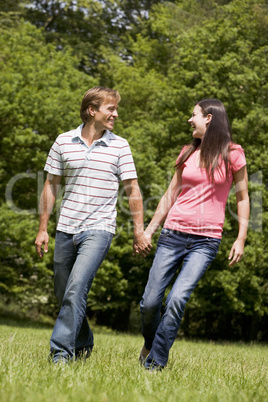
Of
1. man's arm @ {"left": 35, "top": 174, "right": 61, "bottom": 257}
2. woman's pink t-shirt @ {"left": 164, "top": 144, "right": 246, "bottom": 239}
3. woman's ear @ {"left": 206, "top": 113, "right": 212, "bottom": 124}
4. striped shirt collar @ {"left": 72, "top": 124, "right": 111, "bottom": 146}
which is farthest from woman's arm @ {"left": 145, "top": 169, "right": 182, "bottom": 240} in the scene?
man's arm @ {"left": 35, "top": 174, "right": 61, "bottom": 257}

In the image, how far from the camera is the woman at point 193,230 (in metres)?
4.26

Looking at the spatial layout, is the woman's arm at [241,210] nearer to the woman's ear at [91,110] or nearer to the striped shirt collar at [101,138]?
the striped shirt collar at [101,138]

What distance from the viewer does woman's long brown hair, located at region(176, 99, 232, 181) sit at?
175 inches

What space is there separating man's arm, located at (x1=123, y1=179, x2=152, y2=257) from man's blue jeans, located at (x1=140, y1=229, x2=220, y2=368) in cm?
24

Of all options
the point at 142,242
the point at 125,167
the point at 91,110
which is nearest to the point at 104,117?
the point at 91,110

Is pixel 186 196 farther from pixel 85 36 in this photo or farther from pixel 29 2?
pixel 85 36

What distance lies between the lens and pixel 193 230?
4.37 metres

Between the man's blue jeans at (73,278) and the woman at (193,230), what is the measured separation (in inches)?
18.9

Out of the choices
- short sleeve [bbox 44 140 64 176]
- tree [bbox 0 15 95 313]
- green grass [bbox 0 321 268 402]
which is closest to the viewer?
green grass [bbox 0 321 268 402]

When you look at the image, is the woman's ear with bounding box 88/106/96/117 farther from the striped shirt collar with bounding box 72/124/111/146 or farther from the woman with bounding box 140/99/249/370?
the woman with bounding box 140/99/249/370

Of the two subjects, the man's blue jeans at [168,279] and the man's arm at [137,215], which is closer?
the man's blue jeans at [168,279]

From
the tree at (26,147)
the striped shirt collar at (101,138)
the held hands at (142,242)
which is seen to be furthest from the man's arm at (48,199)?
the tree at (26,147)

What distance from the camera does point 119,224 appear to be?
18.8 m

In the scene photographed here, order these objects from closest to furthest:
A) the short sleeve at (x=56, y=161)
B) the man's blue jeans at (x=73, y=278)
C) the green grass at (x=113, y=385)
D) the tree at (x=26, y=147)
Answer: the green grass at (x=113, y=385) < the man's blue jeans at (x=73, y=278) < the short sleeve at (x=56, y=161) < the tree at (x=26, y=147)
